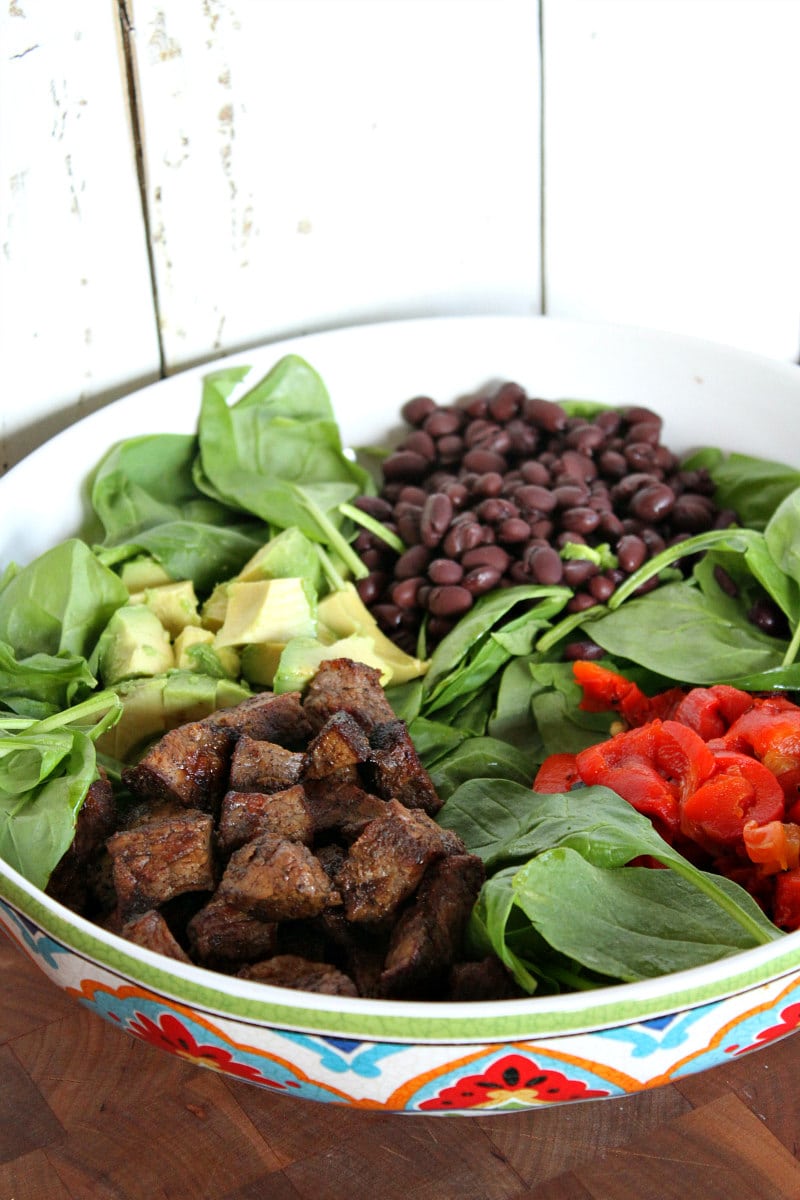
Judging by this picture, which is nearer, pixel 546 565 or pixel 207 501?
pixel 546 565

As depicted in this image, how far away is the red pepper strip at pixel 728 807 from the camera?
1.12 metres

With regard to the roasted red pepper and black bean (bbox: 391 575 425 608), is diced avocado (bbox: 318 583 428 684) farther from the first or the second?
the roasted red pepper

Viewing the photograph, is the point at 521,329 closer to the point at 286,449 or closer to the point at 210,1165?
the point at 286,449

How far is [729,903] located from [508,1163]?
30cm

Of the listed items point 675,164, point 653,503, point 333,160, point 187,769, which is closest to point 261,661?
point 187,769

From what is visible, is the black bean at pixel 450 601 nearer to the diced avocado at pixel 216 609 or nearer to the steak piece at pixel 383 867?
the diced avocado at pixel 216 609

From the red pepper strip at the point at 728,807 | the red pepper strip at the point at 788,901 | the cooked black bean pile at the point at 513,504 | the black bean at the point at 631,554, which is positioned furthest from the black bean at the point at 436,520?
the red pepper strip at the point at 788,901

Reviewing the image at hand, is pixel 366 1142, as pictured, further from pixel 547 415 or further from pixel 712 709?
pixel 547 415

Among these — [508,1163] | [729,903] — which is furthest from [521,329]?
[508,1163]

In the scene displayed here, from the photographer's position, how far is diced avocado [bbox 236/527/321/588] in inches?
60.6

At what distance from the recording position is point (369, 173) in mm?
1785

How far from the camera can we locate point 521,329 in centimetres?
184

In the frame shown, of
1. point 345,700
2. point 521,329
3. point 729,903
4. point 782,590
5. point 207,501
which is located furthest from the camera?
point 521,329

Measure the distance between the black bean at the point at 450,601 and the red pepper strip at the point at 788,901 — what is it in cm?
57
